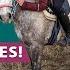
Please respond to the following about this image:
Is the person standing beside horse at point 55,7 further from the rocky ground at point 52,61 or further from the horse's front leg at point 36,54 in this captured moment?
the rocky ground at point 52,61

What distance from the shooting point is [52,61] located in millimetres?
4688

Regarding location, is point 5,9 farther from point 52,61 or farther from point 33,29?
point 52,61

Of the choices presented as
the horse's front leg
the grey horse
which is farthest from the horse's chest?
the horse's front leg

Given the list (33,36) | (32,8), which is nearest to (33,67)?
(33,36)

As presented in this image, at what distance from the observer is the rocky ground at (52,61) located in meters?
4.50

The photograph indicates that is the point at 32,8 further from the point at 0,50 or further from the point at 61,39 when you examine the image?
the point at 0,50

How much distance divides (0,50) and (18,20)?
1.64 m

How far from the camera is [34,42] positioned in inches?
122

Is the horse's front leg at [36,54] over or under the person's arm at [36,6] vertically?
under

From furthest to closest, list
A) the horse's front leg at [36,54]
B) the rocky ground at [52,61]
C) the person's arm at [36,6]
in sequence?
the rocky ground at [52,61] → the horse's front leg at [36,54] → the person's arm at [36,6]

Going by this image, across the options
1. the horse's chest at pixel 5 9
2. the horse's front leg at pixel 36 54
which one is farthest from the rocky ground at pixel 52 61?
the horse's chest at pixel 5 9

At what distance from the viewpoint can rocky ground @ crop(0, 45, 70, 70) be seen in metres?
4.50

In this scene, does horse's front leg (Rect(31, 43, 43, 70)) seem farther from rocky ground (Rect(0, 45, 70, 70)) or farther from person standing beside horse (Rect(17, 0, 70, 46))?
rocky ground (Rect(0, 45, 70, 70))

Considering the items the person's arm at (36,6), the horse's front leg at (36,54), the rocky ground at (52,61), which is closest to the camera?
the person's arm at (36,6)
